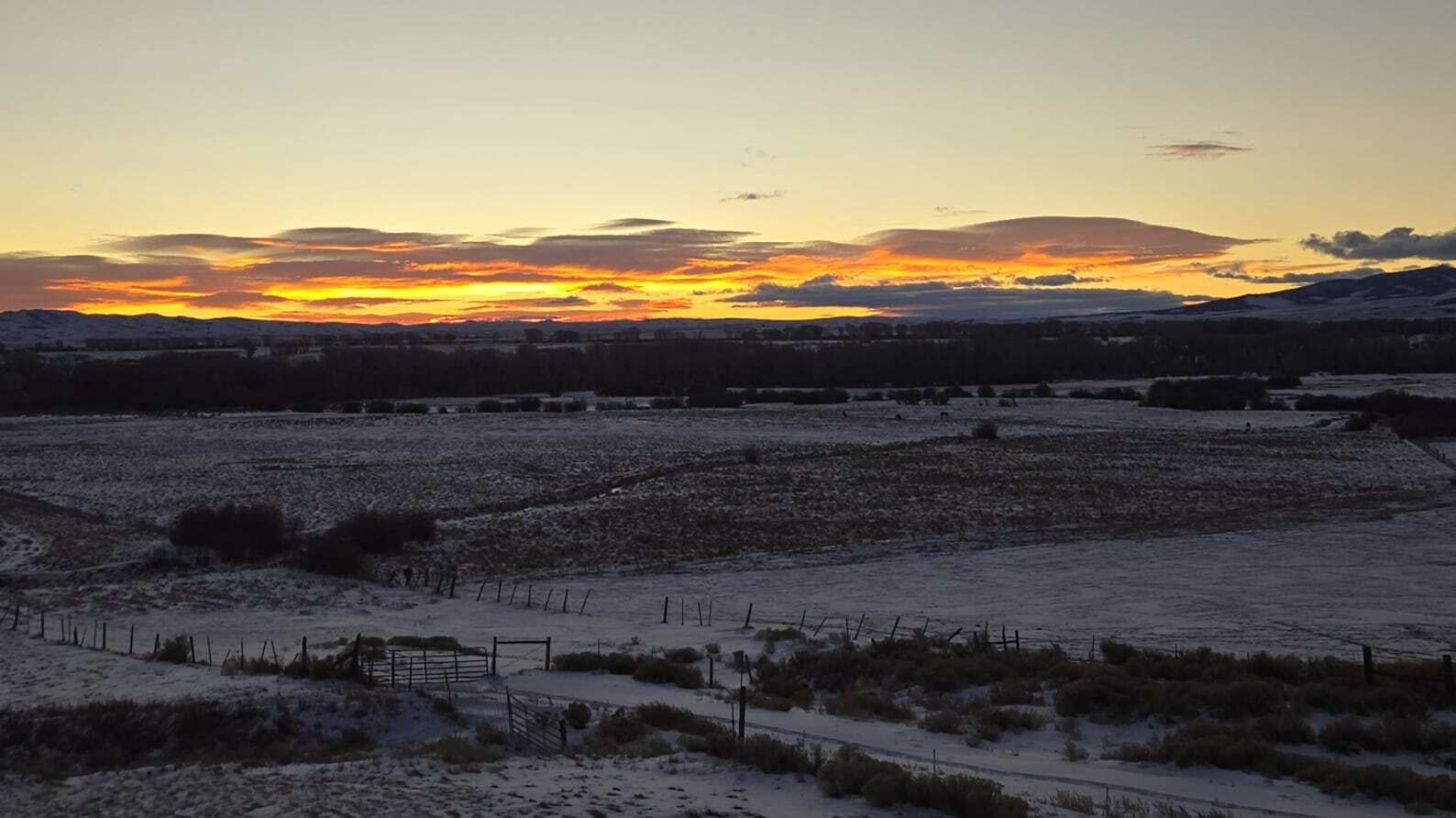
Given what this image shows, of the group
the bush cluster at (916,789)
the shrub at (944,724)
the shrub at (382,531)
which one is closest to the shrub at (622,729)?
the bush cluster at (916,789)

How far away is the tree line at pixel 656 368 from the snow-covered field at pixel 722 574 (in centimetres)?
4320

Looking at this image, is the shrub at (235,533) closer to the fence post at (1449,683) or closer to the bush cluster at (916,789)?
the bush cluster at (916,789)

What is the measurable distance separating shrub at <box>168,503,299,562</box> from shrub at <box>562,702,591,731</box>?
66.0ft

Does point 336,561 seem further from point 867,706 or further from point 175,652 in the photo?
point 867,706

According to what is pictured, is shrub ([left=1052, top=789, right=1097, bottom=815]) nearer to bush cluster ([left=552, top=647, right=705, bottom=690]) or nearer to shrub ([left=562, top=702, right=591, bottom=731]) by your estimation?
shrub ([left=562, top=702, right=591, bottom=731])

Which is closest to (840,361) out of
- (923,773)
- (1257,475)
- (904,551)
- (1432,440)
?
(1432,440)

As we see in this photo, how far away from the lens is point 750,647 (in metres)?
24.2

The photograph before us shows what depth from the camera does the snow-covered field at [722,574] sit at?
15.5m

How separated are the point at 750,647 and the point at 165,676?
11.5 metres

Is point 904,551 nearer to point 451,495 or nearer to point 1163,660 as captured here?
point 1163,660

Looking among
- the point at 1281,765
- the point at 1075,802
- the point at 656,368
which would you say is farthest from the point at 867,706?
the point at 656,368

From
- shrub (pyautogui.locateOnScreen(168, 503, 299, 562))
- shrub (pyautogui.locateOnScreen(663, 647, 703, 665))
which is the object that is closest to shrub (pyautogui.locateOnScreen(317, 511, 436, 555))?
shrub (pyautogui.locateOnScreen(168, 503, 299, 562))

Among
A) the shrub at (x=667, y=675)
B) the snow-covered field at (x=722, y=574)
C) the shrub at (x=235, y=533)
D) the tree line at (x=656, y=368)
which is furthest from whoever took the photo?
the tree line at (x=656, y=368)

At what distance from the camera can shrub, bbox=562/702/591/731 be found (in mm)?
18469
